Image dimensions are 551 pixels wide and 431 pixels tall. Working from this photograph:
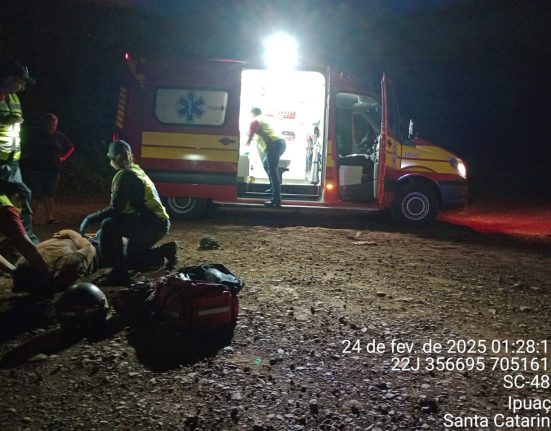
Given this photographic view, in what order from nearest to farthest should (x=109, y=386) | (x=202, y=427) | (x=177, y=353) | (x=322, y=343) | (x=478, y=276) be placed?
(x=202, y=427), (x=109, y=386), (x=177, y=353), (x=322, y=343), (x=478, y=276)

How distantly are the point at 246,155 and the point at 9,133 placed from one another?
194 inches

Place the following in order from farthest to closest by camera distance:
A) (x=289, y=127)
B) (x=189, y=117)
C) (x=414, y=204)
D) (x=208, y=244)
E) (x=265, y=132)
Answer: (x=289, y=127) < (x=265, y=132) < (x=414, y=204) < (x=189, y=117) < (x=208, y=244)

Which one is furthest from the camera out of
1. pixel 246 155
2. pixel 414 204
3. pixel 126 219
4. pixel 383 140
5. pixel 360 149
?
pixel 246 155

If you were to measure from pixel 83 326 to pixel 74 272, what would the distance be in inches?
42.8

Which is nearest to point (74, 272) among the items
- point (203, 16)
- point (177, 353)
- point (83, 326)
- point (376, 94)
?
point (83, 326)

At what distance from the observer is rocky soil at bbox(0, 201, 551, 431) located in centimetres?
276

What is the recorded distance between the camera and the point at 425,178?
350 inches

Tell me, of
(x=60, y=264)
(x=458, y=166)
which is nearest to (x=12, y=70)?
(x=60, y=264)

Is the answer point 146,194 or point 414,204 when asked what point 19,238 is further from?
point 414,204

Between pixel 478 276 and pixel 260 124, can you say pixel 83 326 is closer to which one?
pixel 478 276

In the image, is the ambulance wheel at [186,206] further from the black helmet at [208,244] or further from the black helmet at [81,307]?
the black helmet at [81,307]

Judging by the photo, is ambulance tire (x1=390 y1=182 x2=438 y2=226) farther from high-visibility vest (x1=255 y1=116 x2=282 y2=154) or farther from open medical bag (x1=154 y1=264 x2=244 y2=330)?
open medical bag (x1=154 y1=264 x2=244 y2=330)

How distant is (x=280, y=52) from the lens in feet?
27.4

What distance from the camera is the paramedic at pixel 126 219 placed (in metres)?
4.79
